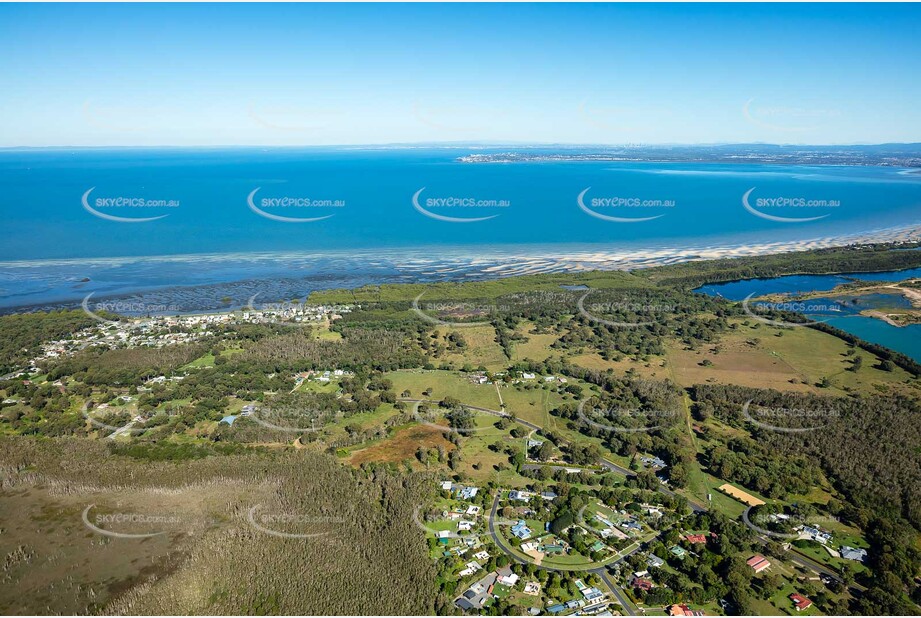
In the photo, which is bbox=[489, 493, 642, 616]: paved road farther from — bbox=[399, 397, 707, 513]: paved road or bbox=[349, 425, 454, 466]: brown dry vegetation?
bbox=[349, 425, 454, 466]: brown dry vegetation

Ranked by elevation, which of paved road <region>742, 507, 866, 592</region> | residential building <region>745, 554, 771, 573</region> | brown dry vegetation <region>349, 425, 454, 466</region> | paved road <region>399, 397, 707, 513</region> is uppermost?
residential building <region>745, 554, 771, 573</region>

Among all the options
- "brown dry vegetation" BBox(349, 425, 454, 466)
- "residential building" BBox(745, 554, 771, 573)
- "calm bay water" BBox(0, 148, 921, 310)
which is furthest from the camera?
"calm bay water" BBox(0, 148, 921, 310)

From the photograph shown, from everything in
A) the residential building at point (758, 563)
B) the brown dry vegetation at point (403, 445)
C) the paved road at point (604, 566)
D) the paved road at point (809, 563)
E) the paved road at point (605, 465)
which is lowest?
the brown dry vegetation at point (403, 445)

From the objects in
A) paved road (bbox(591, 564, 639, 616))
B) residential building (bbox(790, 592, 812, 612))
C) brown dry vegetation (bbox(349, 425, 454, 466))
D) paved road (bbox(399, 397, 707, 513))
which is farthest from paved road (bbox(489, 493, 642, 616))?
brown dry vegetation (bbox(349, 425, 454, 466))

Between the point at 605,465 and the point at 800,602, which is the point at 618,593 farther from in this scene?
the point at 605,465

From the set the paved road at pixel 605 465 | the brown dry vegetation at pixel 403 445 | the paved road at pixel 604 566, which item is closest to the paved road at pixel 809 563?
the paved road at pixel 605 465

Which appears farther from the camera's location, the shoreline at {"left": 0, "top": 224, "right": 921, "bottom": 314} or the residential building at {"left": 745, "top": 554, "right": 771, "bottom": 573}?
the shoreline at {"left": 0, "top": 224, "right": 921, "bottom": 314}

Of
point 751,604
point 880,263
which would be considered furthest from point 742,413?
point 880,263

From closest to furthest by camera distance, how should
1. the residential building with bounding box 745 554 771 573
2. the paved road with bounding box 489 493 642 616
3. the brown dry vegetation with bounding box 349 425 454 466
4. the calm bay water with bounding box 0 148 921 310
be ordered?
the paved road with bounding box 489 493 642 616 → the residential building with bounding box 745 554 771 573 → the brown dry vegetation with bounding box 349 425 454 466 → the calm bay water with bounding box 0 148 921 310

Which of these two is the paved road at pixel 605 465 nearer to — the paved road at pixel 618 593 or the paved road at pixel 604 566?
the paved road at pixel 604 566

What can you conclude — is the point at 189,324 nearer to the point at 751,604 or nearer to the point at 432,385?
the point at 432,385

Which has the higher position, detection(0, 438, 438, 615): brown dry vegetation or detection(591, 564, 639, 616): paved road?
detection(591, 564, 639, 616): paved road
